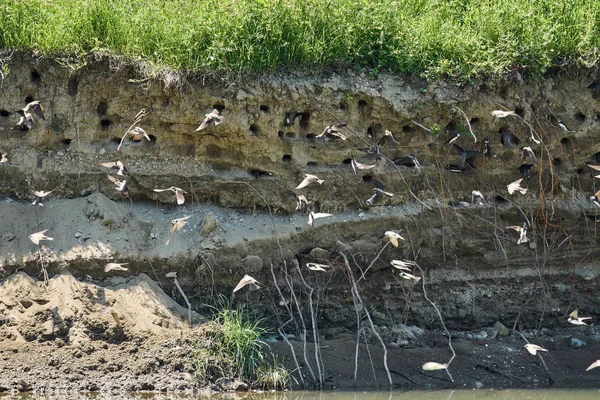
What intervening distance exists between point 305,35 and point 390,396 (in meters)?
3.07

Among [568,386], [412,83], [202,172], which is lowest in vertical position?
[568,386]

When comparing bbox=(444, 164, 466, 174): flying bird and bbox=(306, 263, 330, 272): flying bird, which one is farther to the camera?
bbox=(444, 164, 466, 174): flying bird

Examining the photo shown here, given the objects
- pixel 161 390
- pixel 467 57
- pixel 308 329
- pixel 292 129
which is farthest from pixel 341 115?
pixel 161 390

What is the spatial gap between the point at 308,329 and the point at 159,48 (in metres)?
2.60

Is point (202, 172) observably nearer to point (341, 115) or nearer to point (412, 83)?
point (341, 115)

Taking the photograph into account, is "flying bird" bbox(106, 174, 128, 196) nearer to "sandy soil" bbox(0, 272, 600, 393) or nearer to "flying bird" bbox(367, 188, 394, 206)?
"sandy soil" bbox(0, 272, 600, 393)

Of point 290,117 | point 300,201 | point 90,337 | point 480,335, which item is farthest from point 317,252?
point 90,337

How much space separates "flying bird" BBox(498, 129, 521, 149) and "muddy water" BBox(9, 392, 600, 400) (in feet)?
6.55

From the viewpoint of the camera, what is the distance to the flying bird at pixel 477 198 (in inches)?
292

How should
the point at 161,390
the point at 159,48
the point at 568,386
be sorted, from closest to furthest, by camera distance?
the point at 161,390 → the point at 568,386 → the point at 159,48

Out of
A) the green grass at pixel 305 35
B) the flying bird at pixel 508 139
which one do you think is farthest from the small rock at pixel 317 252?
the flying bird at pixel 508 139

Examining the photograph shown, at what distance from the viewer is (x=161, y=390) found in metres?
6.71

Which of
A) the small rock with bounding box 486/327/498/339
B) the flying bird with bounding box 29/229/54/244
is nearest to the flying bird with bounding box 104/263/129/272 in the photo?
the flying bird with bounding box 29/229/54/244

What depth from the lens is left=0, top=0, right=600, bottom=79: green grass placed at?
768 centimetres
